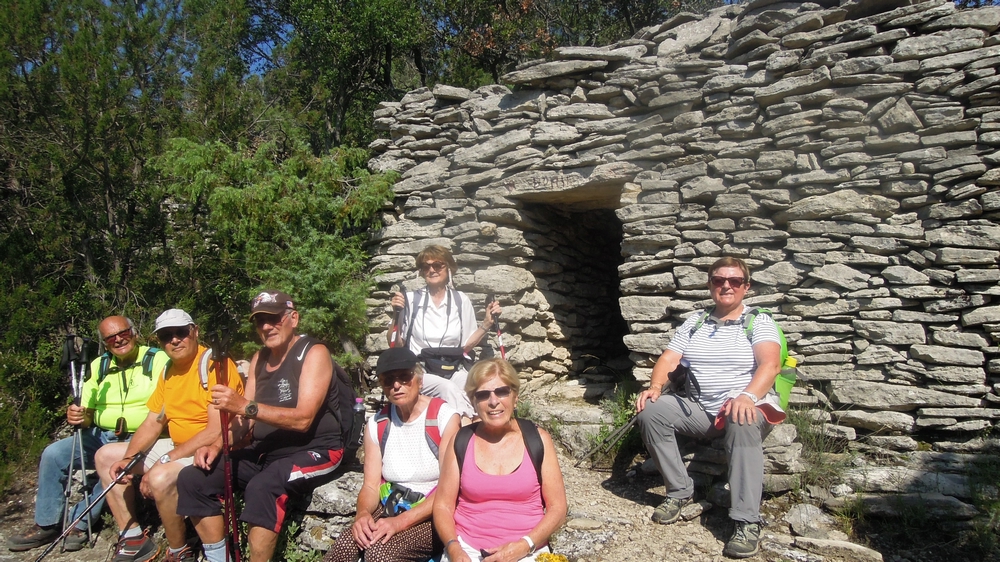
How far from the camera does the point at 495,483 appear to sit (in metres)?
2.82

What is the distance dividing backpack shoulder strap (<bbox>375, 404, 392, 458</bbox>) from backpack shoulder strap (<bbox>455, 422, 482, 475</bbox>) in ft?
1.42

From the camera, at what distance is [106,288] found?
19.0 ft

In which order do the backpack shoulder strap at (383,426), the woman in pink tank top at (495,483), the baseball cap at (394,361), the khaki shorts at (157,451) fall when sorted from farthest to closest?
the khaki shorts at (157,451) → the backpack shoulder strap at (383,426) → the baseball cap at (394,361) → the woman in pink tank top at (495,483)

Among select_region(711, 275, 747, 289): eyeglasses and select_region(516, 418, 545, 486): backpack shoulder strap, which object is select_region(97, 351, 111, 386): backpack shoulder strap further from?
select_region(711, 275, 747, 289): eyeglasses

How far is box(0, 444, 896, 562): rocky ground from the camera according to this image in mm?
3326

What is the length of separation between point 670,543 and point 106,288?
4959mm

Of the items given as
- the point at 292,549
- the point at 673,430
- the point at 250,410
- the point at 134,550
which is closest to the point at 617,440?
the point at 673,430

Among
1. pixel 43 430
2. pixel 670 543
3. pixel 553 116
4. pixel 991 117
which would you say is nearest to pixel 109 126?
pixel 43 430

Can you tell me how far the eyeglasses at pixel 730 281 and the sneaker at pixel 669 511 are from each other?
1.16 m

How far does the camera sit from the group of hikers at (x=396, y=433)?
2857mm

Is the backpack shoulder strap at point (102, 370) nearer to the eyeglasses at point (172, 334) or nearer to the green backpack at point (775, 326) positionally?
the eyeglasses at point (172, 334)

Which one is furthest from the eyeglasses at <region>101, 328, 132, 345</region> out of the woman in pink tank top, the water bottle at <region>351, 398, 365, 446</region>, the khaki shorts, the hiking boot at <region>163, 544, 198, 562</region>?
the woman in pink tank top

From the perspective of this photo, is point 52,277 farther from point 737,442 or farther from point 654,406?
point 737,442

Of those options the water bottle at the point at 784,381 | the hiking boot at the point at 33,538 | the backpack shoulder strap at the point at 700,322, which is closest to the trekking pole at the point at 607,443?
the backpack shoulder strap at the point at 700,322
